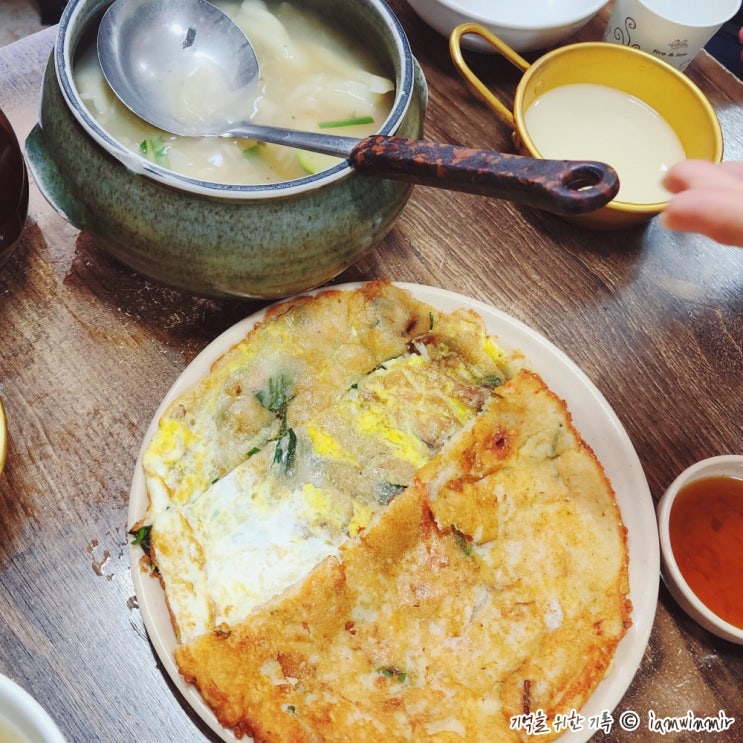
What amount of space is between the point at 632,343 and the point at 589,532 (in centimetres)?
52

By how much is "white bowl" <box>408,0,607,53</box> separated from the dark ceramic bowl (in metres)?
1.06

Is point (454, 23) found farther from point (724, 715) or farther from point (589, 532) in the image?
point (724, 715)

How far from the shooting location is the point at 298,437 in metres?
1.39

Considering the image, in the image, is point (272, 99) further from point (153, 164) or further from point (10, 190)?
point (10, 190)

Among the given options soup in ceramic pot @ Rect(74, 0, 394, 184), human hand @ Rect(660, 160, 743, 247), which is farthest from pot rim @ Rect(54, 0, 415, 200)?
human hand @ Rect(660, 160, 743, 247)

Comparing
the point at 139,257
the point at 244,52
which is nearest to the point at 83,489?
the point at 139,257

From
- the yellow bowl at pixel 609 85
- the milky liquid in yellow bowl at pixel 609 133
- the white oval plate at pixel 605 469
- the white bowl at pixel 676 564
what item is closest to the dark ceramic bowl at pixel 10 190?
the white oval plate at pixel 605 469

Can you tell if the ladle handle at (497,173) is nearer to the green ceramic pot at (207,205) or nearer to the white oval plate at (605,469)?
the green ceramic pot at (207,205)

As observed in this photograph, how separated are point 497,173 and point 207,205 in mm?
482

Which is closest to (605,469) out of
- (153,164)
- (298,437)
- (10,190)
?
(298,437)

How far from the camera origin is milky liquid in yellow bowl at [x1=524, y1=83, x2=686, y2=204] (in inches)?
70.1

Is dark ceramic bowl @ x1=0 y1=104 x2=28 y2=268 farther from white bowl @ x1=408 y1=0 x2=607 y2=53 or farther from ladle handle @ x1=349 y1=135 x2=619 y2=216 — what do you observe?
white bowl @ x1=408 y1=0 x2=607 y2=53

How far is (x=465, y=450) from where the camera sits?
139 cm

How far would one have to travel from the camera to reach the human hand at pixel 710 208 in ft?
3.03
